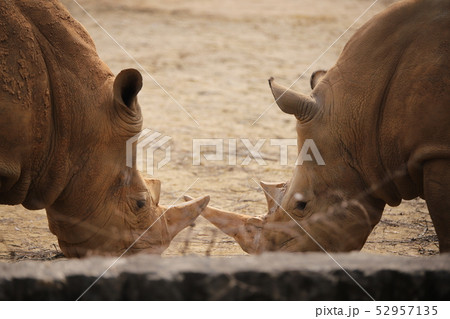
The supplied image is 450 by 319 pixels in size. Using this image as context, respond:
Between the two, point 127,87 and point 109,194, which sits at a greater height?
point 127,87

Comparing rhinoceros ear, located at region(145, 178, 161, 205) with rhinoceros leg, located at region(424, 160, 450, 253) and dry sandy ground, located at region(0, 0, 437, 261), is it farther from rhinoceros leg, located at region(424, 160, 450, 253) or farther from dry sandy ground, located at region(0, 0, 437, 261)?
rhinoceros leg, located at region(424, 160, 450, 253)

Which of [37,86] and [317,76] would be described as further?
[317,76]

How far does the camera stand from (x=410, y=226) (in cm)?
662

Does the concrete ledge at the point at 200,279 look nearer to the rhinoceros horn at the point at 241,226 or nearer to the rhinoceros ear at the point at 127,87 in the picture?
the rhinoceros ear at the point at 127,87

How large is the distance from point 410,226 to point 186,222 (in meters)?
2.28

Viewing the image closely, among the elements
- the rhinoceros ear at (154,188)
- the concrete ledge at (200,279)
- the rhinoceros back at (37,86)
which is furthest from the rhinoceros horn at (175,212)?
the concrete ledge at (200,279)

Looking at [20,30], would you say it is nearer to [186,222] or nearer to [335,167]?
[186,222]

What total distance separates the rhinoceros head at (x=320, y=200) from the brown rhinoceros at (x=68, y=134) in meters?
0.97

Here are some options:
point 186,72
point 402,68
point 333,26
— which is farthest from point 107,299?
point 333,26

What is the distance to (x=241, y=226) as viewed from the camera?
561cm

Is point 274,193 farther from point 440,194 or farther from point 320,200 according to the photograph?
point 440,194

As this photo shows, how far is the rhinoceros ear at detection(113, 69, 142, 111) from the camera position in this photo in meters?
4.77

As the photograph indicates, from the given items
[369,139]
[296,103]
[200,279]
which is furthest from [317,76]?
[200,279]

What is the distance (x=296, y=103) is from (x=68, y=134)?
5.15 feet
